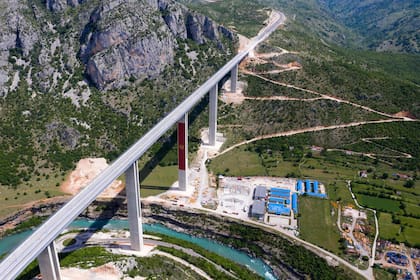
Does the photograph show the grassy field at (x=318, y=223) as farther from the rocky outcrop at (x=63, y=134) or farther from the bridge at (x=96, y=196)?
the rocky outcrop at (x=63, y=134)

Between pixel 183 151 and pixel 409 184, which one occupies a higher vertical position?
pixel 183 151

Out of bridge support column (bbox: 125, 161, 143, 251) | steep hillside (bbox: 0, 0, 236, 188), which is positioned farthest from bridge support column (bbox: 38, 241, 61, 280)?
steep hillside (bbox: 0, 0, 236, 188)

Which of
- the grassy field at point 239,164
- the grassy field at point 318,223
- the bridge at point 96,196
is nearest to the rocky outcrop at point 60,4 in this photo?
the bridge at point 96,196

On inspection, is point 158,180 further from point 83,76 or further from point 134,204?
point 83,76

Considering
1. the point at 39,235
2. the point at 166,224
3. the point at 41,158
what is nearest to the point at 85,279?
the point at 39,235

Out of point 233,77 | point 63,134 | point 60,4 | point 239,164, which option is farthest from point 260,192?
point 60,4
